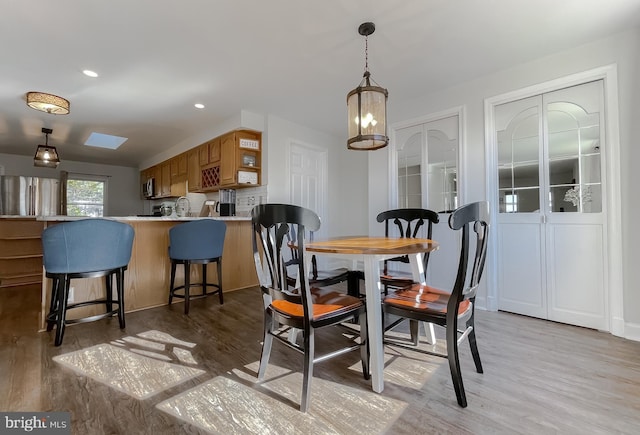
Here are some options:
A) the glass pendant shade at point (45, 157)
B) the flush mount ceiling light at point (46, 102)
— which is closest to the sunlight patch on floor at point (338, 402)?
the flush mount ceiling light at point (46, 102)

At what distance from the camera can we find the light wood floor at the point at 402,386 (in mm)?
1235

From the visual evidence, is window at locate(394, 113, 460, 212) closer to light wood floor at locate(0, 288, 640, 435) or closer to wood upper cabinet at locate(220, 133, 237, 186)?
light wood floor at locate(0, 288, 640, 435)

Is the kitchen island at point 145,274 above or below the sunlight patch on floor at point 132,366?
above

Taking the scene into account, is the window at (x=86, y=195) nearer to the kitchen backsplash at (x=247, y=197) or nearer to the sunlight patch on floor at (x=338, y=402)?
the kitchen backsplash at (x=247, y=197)

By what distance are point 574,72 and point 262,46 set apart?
269 cm

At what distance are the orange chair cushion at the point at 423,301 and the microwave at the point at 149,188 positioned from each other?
6.49m

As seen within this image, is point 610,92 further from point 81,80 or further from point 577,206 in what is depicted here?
point 81,80

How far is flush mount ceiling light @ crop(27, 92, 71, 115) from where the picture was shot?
10.3 feet

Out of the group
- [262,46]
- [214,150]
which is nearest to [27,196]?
[214,150]

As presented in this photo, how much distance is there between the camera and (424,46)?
7.93ft

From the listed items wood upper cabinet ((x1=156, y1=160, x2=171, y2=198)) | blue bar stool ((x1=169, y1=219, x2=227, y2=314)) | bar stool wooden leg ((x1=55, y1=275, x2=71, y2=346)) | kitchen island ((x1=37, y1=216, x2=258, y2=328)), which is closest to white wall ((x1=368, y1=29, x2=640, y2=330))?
blue bar stool ((x1=169, y1=219, x2=227, y2=314))

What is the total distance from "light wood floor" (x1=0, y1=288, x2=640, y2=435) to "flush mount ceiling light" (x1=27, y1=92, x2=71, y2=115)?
241 centimetres

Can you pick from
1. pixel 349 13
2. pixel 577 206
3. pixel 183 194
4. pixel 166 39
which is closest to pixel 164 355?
pixel 166 39

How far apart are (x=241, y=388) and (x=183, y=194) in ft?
16.2
